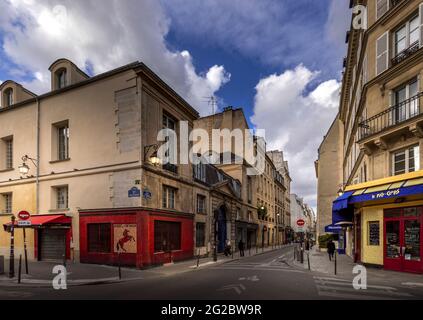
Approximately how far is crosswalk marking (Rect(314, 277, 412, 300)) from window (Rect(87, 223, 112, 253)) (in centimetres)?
1088

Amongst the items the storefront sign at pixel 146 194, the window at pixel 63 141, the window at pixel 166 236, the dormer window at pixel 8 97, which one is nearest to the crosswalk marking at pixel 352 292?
the storefront sign at pixel 146 194

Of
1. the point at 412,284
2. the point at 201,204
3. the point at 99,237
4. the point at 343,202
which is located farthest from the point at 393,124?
the point at 99,237

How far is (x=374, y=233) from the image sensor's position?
15.7 meters

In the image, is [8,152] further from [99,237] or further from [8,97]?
[99,237]

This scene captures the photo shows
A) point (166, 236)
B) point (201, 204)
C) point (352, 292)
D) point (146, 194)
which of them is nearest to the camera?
point (352, 292)

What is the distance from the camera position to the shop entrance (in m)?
13.3

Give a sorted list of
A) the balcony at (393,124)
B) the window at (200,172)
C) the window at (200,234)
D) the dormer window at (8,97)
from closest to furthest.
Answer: the balcony at (393,124)
the dormer window at (8,97)
the window at (200,234)
the window at (200,172)

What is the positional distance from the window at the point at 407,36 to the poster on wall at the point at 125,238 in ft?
50.9

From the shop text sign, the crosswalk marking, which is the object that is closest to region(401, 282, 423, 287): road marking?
the crosswalk marking

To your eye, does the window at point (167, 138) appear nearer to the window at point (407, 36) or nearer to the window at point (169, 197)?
the window at point (169, 197)

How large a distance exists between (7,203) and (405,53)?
25.5m

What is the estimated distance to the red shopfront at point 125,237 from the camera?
53.8 feet

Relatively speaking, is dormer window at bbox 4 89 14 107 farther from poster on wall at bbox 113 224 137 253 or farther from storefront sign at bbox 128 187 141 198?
poster on wall at bbox 113 224 137 253
